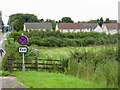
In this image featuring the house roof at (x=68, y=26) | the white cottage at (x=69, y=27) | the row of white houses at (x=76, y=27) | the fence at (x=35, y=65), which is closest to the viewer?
the fence at (x=35, y=65)

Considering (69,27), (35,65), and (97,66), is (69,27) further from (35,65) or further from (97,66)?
(97,66)

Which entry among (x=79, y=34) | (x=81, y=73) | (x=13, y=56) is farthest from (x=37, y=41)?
(x=81, y=73)

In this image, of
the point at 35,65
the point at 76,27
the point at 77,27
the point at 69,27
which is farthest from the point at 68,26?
the point at 35,65

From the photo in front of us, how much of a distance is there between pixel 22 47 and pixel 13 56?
110 inches

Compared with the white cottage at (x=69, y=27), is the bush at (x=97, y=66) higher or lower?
lower

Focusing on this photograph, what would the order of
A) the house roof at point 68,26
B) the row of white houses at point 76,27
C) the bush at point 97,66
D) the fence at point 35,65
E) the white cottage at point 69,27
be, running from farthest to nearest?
1. the house roof at point 68,26
2. the white cottage at point 69,27
3. the row of white houses at point 76,27
4. the fence at point 35,65
5. the bush at point 97,66

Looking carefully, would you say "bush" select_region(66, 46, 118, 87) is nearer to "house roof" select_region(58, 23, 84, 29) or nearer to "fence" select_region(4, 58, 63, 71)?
"fence" select_region(4, 58, 63, 71)

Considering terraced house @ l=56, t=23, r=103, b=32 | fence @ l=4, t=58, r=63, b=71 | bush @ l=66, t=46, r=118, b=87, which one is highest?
terraced house @ l=56, t=23, r=103, b=32

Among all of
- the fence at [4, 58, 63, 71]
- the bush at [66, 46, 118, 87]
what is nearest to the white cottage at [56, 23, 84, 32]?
the fence at [4, 58, 63, 71]

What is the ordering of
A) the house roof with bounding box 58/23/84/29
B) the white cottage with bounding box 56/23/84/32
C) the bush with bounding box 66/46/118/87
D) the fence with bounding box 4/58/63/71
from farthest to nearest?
the house roof with bounding box 58/23/84/29 → the white cottage with bounding box 56/23/84/32 → the fence with bounding box 4/58/63/71 → the bush with bounding box 66/46/118/87

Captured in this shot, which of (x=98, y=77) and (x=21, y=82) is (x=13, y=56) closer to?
(x=21, y=82)

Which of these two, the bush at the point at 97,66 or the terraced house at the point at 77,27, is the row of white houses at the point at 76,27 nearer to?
the terraced house at the point at 77,27

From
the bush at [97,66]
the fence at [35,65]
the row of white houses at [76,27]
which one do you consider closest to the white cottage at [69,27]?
the row of white houses at [76,27]

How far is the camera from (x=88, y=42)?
65.0 meters
